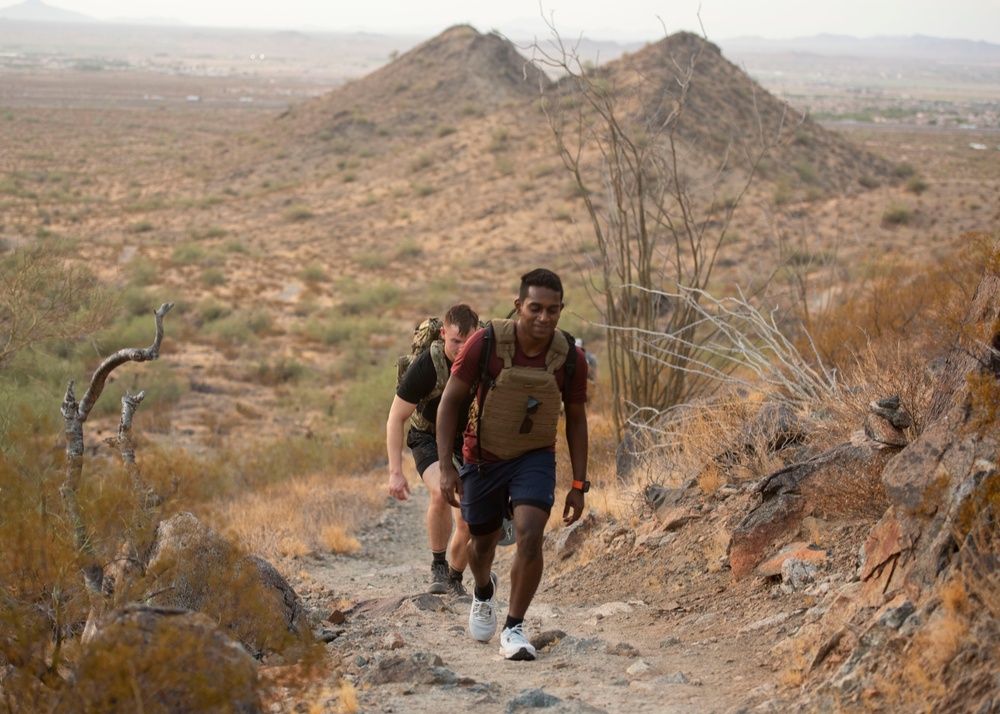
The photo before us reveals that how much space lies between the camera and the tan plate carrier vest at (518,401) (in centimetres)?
403

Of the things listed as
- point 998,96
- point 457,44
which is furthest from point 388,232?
point 998,96

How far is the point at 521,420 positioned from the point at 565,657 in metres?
1.10

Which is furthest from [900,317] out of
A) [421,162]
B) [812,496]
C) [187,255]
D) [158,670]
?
[421,162]

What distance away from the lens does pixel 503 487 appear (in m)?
4.29

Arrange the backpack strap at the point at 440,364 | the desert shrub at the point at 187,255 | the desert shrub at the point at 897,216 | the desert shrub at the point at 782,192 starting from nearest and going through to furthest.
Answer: the backpack strap at the point at 440,364 < the desert shrub at the point at 897,216 < the desert shrub at the point at 187,255 < the desert shrub at the point at 782,192

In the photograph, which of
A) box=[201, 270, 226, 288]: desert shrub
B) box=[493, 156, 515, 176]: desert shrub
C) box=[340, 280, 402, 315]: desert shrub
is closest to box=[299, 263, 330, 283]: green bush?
box=[340, 280, 402, 315]: desert shrub

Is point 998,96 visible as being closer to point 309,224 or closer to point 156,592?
point 309,224

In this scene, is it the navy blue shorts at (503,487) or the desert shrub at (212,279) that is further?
the desert shrub at (212,279)

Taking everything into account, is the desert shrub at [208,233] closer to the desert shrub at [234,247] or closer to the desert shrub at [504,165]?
the desert shrub at [234,247]

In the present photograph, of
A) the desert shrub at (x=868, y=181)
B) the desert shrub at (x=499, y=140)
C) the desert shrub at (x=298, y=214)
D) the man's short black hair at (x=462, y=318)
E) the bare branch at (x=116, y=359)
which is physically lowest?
the desert shrub at (x=298, y=214)

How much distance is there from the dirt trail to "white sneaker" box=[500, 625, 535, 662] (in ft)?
0.12

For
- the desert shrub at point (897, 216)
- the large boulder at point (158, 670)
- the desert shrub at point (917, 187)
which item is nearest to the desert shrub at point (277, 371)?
the large boulder at point (158, 670)

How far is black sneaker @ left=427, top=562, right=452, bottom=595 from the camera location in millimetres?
5648

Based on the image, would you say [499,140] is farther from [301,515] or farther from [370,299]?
[301,515]
